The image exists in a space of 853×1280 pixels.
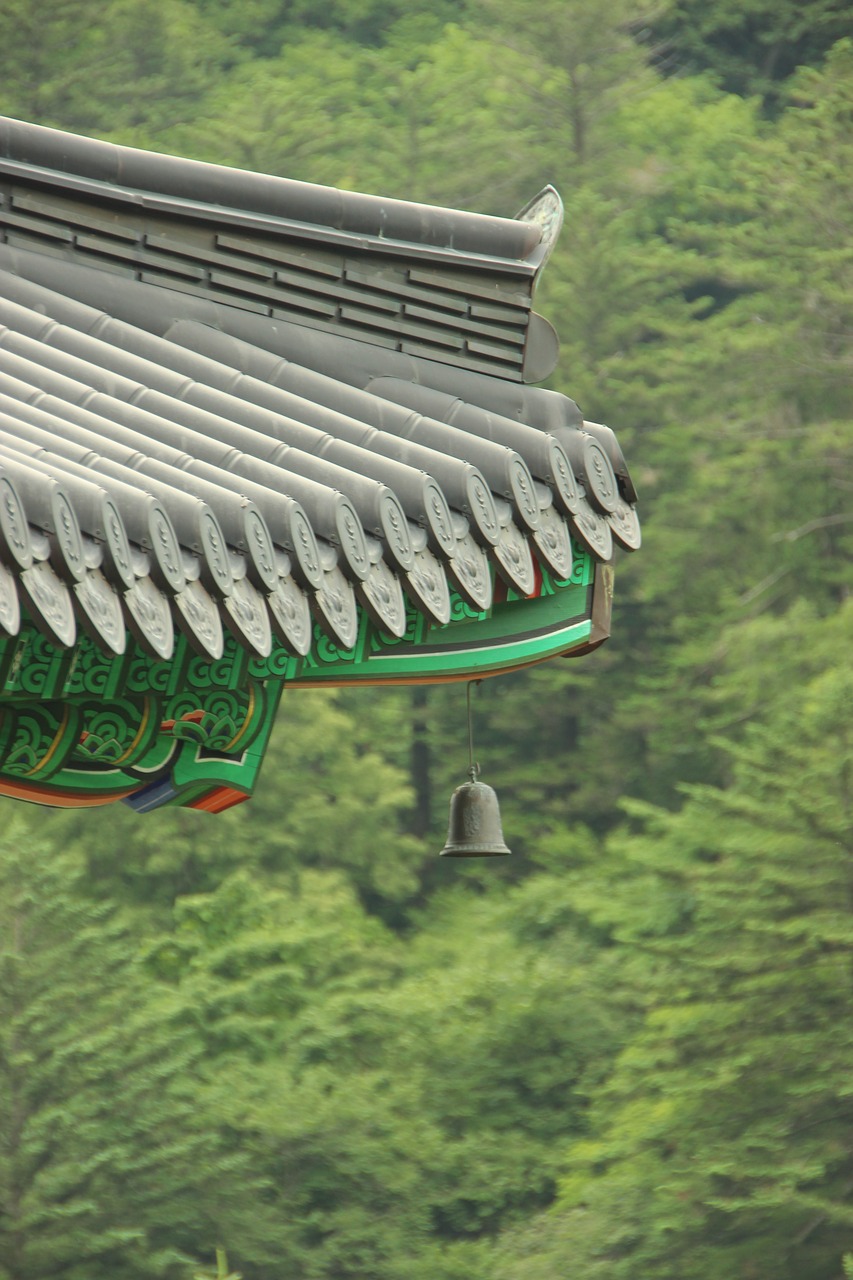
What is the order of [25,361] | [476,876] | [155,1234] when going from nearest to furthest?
[25,361], [155,1234], [476,876]

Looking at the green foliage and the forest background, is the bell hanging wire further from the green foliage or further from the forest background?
the green foliage

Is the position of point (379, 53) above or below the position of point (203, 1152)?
above

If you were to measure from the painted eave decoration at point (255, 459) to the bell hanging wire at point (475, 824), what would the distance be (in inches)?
28.6

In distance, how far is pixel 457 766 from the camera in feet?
79.9

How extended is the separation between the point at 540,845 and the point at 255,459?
19.8m

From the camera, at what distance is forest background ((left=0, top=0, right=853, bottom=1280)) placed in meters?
14.4

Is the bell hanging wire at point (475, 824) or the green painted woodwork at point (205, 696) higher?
the green painted woodwork at point (205, 696)

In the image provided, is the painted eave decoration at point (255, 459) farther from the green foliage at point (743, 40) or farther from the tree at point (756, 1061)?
the green foliage at point (743, 40)

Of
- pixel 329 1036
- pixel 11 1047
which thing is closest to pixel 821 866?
pixel 329 1036

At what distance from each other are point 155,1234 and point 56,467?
14.1 meters

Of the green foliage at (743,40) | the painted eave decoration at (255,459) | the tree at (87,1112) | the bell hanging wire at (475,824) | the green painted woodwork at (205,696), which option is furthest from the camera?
the green foliage at (743,40)

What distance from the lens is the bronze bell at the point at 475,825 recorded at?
341 centimetres

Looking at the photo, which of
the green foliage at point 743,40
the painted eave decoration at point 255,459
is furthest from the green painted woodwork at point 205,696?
the green foliage at point 743,40

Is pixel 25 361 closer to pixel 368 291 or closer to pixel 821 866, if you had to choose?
pixel 368 291
